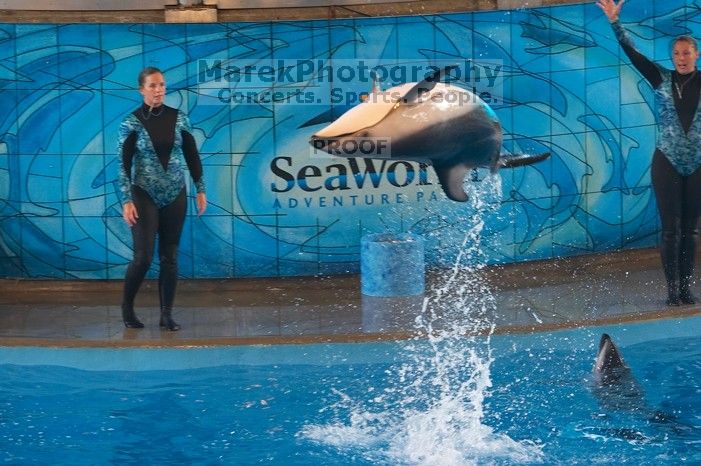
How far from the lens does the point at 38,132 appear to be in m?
9.34

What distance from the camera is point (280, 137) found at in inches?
370

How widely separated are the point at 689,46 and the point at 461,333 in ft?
7.31

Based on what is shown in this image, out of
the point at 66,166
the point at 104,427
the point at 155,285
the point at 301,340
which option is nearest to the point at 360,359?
the point at 301,340

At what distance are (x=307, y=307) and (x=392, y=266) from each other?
2.09ft

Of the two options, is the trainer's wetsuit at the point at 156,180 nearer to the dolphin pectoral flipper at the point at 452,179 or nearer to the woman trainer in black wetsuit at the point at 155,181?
the woman trainer in black wetsuit at the point at 155,181

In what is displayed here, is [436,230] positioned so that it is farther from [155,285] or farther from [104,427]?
[104,427]

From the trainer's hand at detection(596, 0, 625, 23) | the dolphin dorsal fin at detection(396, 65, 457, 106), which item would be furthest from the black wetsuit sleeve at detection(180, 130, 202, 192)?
the dolphin dorsal fin at detection(396, 65, 457, 106)

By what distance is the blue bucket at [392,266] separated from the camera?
8969 mm

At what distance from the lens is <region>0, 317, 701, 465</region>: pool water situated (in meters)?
6.43

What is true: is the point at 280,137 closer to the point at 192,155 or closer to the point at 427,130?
the point at 192,155

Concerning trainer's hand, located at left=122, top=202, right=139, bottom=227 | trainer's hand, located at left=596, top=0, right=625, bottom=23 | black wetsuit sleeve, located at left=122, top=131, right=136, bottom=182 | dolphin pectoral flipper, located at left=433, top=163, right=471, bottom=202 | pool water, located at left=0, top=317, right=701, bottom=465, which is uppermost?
Result: trainer's hand, located at left=596, top=0, right=625, bottom=23

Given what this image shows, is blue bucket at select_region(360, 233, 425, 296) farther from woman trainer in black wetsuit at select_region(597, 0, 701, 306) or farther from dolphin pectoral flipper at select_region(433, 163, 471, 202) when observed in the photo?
dolphin pectoral flipper at select_region(433, 163, 471, 202)

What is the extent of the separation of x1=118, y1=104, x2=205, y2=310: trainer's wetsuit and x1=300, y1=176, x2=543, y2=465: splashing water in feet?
5.16

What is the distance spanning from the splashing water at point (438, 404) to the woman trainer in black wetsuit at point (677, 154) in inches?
47.1
